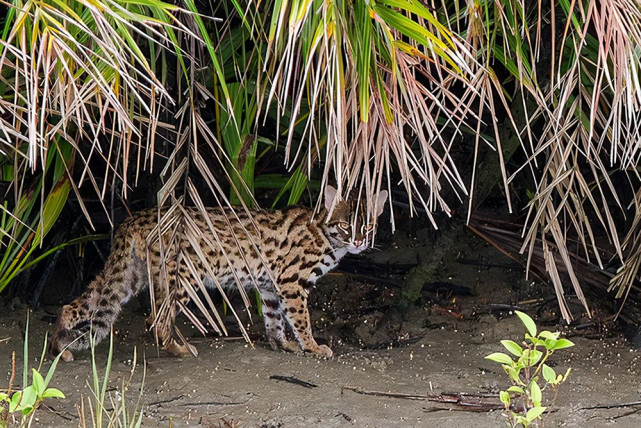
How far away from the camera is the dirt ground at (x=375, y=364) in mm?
3994

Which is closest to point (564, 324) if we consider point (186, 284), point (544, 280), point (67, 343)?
point (544, 280)

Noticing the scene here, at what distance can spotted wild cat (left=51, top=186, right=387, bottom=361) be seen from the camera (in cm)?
462

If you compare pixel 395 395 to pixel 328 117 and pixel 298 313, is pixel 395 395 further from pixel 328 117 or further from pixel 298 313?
pixel 328 117

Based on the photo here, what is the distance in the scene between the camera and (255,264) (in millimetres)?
4992

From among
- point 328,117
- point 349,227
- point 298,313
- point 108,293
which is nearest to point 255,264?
point 298,313

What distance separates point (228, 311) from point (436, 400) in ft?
5.48

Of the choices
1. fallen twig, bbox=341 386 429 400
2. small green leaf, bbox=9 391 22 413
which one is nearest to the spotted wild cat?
fallen twig, bbox=341 386 429 400

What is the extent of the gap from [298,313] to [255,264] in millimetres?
348

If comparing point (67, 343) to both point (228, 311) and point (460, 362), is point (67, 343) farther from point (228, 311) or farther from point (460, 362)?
point (460, 362)

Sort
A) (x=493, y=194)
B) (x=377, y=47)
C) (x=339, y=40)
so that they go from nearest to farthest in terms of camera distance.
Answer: (x=339, y=40) < (x=377, y=47) < (x=493, y=194)

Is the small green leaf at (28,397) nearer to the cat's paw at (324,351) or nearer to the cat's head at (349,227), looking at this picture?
the cat's paw at (324,351)

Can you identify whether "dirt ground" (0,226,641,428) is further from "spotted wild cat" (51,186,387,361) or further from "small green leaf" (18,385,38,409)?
"small green leaf" (18,385,38,409)

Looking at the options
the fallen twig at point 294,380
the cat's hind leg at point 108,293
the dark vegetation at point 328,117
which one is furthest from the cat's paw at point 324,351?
the cat's hind leg at point 108,293

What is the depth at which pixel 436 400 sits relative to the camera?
415 centimetres
